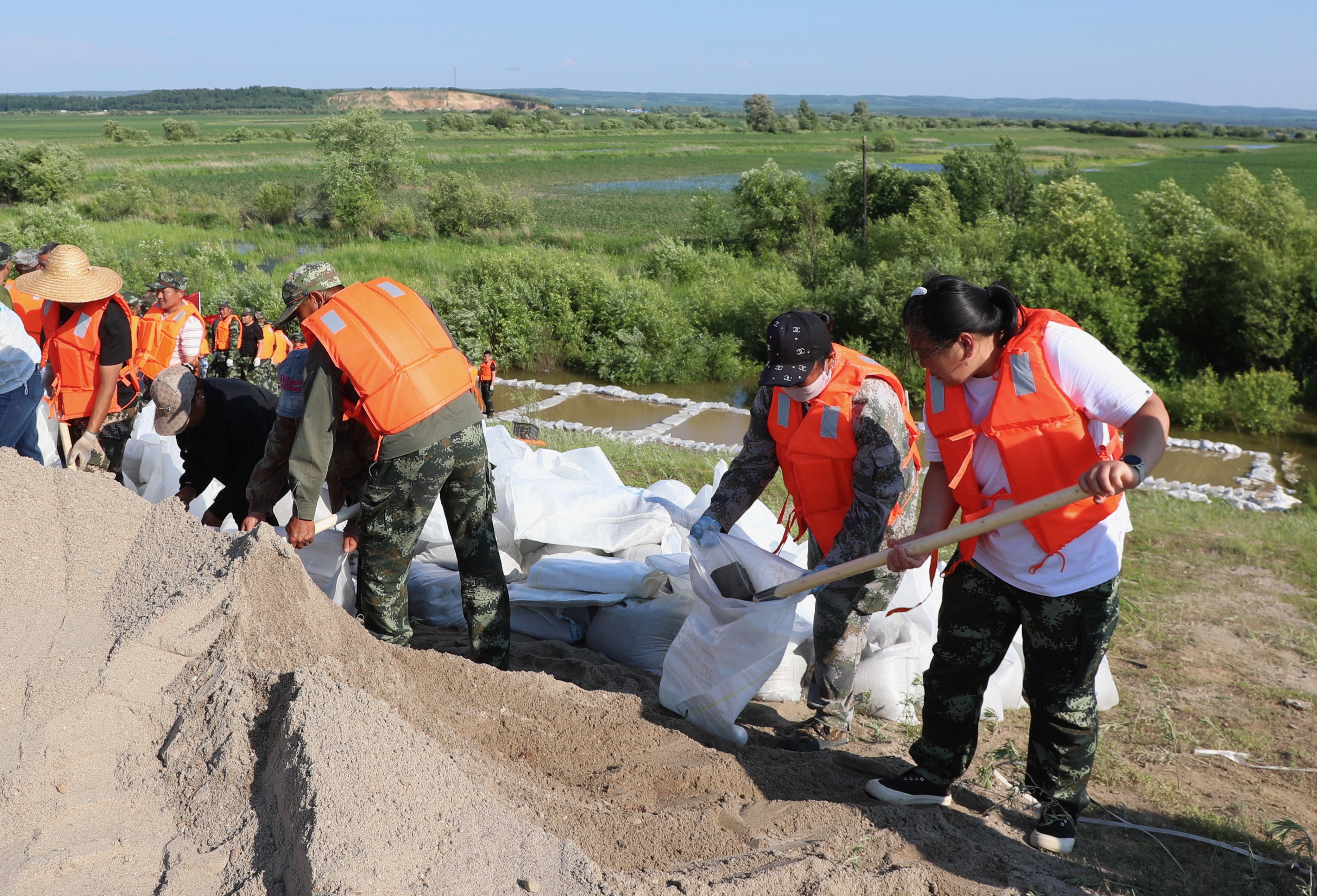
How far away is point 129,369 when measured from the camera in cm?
521

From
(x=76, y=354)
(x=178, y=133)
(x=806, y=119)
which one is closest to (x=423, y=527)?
(x=76, y=354)

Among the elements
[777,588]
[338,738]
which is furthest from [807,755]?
[338,738]

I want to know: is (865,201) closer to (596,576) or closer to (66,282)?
(66,282)

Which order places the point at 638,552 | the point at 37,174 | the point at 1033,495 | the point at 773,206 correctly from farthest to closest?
1. the point at 37,174
2. the point at 773,206
3. the point at 638,552
4. the point at 1033,495

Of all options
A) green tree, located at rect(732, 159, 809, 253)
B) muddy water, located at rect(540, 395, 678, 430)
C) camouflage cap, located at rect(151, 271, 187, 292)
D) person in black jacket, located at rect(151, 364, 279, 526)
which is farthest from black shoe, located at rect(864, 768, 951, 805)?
green tree, located at rect(732, 159, 809, 253)

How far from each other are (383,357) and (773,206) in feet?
72.5

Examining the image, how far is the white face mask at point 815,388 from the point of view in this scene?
2.63 m

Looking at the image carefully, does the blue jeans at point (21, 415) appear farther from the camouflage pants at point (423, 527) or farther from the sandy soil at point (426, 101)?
the sandy soil at point (426, 101)

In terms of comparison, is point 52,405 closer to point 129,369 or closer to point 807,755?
point 129,369

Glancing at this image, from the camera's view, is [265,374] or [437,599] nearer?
[437,599]

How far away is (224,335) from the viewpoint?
1161 centimetres

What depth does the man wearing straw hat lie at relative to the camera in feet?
14.6

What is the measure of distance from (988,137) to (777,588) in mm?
81545

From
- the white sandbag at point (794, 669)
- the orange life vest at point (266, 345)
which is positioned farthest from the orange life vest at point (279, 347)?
the white sandbag at point (794, 669)
